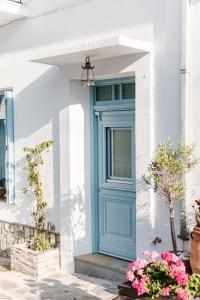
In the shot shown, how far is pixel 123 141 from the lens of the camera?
7430mm

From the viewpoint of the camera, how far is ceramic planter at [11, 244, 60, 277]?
748cm

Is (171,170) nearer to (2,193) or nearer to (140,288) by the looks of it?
(140,288)

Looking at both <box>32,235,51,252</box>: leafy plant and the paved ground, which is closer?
the paved ground

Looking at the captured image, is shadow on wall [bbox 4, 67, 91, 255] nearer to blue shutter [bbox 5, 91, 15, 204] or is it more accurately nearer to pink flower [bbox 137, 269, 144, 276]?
blue shutter [bbox 5, 91, 15, 204]

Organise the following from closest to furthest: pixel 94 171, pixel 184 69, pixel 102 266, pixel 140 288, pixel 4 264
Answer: pixel 140 288 < pixel 184 69 < pixel 102 266 < pixel 94 171 < pixel 4 264

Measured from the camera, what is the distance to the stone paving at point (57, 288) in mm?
6660

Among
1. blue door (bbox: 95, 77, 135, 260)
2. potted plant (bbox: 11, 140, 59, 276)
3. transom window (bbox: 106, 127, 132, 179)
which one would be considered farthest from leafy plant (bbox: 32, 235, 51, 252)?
transom window (bbox: 106, 127, 132, 179)

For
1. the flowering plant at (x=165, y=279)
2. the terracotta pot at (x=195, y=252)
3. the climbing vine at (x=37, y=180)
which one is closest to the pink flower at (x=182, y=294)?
the flowering plant at (x=165, y=279)

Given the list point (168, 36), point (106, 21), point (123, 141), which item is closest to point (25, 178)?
point (123, 141)

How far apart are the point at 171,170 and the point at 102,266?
2.32 m

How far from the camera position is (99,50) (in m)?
6.35

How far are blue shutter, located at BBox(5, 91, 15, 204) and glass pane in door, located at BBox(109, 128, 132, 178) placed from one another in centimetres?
210

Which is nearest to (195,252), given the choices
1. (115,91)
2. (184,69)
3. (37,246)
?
(184,69)

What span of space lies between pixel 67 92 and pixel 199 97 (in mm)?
2465
